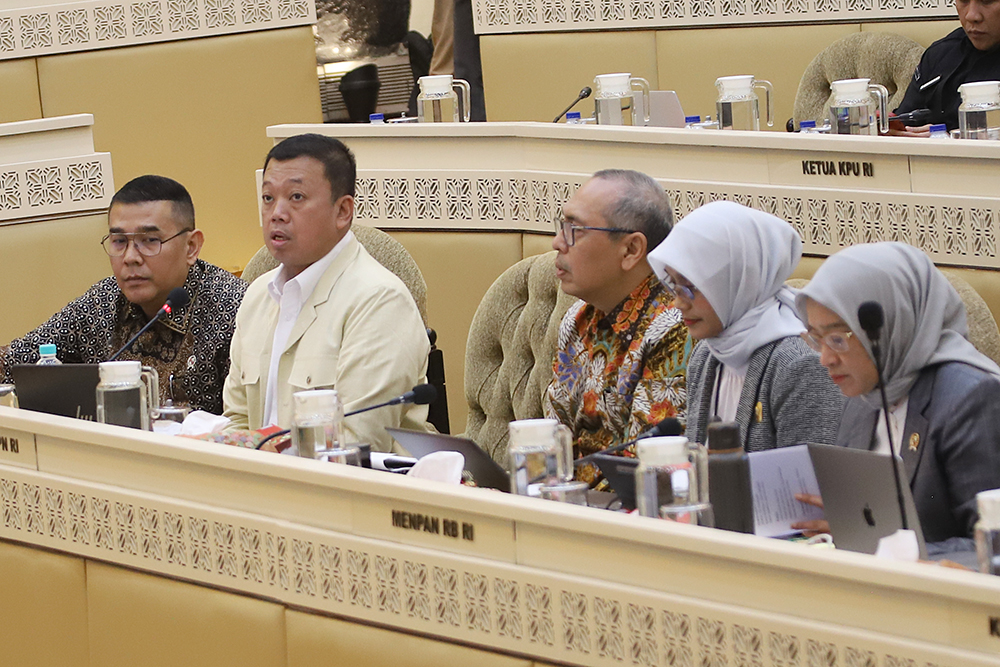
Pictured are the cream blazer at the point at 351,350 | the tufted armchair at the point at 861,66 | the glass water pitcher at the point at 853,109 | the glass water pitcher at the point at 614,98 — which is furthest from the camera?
the tufted armchair at the point at 861,66

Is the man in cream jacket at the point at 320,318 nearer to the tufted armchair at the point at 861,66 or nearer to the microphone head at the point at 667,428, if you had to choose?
the microphone head at the point at 667,428

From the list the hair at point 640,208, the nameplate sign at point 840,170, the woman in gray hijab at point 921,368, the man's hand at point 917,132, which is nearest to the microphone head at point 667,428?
the woman in gray hijab at point 921,368

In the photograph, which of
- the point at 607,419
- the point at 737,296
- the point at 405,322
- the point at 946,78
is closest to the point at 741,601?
the point at 737,296

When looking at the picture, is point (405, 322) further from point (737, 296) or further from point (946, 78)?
point (946, 78)

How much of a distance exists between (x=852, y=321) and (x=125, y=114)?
456 centimetres

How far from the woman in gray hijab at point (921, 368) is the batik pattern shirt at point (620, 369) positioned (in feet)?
1.96

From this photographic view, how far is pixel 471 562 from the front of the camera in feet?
6.02

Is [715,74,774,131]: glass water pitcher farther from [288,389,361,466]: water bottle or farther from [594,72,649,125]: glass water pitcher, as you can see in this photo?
[288,389,361,466]: water bottle

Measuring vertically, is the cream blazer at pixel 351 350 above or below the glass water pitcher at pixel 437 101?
below

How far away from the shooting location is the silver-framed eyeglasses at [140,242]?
3492 millimetres

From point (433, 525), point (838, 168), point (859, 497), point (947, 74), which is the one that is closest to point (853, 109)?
point (838, 168)

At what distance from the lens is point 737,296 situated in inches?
98.7

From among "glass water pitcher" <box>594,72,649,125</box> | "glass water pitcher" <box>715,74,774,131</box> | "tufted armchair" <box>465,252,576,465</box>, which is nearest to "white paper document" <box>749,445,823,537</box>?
"tufted armchair" <box>465,252,576,465</box>

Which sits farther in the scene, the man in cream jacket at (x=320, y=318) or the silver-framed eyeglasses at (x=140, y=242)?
the silver-framed eyeglasses at (x=140, y=242)
